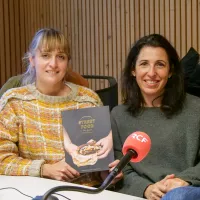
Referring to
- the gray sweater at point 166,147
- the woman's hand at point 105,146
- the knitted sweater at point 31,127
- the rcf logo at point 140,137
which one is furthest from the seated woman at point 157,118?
the rcf logo at point 140,137

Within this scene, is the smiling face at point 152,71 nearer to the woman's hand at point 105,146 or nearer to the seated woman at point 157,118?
the seated woman at point 157,118

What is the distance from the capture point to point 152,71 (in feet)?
6.26

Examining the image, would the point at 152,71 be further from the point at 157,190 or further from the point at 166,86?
the point at 157,190

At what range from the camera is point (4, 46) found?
19.2 ft

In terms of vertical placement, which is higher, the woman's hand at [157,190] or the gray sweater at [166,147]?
the gray sweater at [166,147]

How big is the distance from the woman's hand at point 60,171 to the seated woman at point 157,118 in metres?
0.26

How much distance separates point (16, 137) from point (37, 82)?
297 millimetres

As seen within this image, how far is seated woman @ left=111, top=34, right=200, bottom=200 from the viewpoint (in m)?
1.79

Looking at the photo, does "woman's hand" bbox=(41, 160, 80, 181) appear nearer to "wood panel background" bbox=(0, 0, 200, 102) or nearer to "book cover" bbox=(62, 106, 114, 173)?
"book cover" bbox=(62, 106, 114, 173)

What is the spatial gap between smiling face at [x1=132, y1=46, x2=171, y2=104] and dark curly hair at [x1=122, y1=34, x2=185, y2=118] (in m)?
0.03

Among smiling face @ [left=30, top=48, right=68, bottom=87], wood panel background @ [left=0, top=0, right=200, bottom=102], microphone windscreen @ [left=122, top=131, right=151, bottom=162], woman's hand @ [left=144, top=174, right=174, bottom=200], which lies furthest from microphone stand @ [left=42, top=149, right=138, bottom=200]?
wood panel background @ [left=0, top=0, right=200, bottom=102]

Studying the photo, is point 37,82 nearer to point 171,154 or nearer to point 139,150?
point 171,154

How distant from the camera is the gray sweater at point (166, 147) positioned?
1.79 metres

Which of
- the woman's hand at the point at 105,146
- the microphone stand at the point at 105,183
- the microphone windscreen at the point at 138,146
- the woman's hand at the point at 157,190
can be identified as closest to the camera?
the microphone stand at the point at 105,183
